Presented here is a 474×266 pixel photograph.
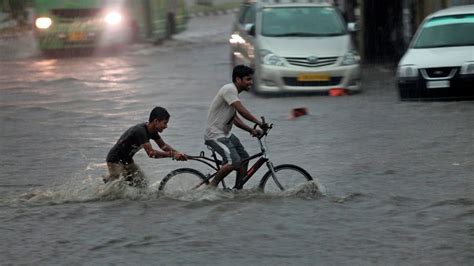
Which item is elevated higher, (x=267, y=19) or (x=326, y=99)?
(x=267, y=19)

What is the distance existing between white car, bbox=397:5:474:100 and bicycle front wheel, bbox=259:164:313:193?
25.8 ft

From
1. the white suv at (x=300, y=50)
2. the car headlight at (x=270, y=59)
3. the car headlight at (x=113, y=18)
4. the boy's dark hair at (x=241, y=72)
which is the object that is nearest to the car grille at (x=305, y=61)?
the white suv at (x=300, y=50)

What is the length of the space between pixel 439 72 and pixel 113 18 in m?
16.6

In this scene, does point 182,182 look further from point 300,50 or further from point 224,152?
point 300,50

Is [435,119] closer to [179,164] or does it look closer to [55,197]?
[179,164]

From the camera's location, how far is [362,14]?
2758 centimetres

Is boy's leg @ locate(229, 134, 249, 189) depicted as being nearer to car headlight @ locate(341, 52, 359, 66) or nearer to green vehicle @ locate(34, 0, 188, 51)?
car headlight @ locate(341, 52, 359, 66)

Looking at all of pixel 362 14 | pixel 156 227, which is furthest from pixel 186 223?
pixel 362 14

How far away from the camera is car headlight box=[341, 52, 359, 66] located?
19844 millimetres

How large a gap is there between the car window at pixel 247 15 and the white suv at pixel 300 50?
0.77 metres

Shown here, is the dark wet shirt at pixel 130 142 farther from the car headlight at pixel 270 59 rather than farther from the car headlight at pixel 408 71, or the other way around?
the car headlight at pixel 270 59

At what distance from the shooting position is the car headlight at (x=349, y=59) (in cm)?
1984

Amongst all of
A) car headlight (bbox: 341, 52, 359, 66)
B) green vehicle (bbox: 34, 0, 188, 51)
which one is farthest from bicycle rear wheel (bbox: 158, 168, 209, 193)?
green vehicle (bbox: 34, 0, 188, 51)

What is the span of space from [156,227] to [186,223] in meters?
0.31
